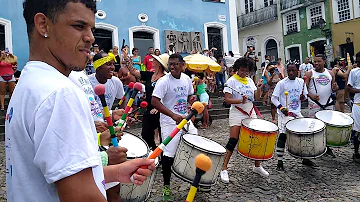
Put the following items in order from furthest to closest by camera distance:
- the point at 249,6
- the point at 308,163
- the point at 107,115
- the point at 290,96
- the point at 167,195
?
the point at 249,6 → the point at 290,96 → the point at 308,163 → the point at 167,195 → the point at 107,115

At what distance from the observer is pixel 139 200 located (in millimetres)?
3432

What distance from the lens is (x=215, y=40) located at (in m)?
19.0

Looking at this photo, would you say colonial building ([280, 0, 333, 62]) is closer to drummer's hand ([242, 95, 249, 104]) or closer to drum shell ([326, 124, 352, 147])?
drum shell ([326, 124, 352, 147])

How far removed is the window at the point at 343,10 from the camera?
25106mm

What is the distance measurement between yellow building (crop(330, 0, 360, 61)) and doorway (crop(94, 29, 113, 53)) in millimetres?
16560

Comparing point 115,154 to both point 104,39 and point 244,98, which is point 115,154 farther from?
point 104,39

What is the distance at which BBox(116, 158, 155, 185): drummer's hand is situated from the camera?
5.19ft

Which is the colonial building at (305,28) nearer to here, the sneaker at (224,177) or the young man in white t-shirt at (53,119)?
the sneaker at (224,177)

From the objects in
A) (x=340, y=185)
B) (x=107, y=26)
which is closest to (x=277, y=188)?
(x=340, y=185)

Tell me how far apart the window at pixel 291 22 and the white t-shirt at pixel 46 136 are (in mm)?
29855

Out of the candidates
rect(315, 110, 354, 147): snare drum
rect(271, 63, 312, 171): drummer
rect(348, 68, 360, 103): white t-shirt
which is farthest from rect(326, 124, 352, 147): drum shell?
rect(348, 68, 360, 103): white t-shirt

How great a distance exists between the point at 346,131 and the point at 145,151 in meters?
3.80

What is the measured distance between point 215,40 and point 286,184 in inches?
581

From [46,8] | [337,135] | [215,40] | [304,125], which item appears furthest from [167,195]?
[215,40]
